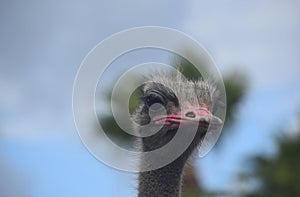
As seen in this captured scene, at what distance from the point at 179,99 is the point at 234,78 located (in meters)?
10.4

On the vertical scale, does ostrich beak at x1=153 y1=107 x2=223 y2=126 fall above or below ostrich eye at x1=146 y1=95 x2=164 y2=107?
below

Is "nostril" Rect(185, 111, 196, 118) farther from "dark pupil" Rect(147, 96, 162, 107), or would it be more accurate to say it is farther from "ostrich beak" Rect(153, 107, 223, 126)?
"dark pupil" Rect(147, 96, 162, 107)

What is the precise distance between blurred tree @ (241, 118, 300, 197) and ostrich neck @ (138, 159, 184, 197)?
487 inches

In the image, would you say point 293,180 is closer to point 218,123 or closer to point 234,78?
point 234,78

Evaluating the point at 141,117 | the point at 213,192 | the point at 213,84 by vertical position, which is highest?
the point at 213,192

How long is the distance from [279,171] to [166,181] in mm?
13627

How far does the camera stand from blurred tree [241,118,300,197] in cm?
1698

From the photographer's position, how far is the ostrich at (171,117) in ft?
12.9

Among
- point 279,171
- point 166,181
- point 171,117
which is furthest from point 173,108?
point 279,171

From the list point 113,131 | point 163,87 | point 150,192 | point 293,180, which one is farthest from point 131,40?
point 293,180

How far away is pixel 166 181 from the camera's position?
4.29m

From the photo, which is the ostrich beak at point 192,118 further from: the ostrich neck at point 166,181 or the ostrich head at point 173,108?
the ostrich neck at point 166,181

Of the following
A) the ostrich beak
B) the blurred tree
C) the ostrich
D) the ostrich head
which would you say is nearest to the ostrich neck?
the ostrich

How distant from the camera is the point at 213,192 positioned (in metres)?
14.1
